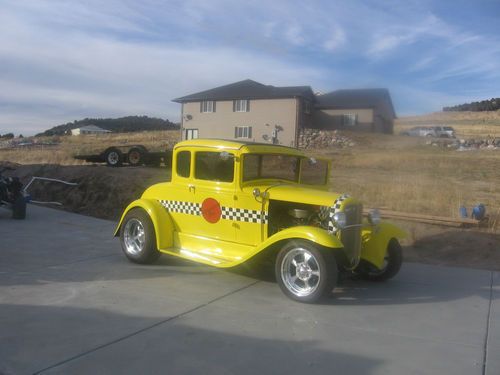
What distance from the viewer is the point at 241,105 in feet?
131

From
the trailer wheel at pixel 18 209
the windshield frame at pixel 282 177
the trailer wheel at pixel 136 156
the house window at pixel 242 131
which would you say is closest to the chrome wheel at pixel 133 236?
the windshield frame at pixel 282 177

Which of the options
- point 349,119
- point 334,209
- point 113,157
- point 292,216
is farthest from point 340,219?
point 349,119

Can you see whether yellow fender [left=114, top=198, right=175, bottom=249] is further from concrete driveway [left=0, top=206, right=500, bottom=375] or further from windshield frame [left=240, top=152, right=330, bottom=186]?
windshield frame [left=240, top=152, right=330, bottom=186]

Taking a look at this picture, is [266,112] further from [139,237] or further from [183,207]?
[183,207]

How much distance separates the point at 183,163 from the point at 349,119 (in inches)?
1329

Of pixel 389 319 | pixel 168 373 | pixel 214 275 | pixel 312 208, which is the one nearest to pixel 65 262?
pixel 214 275

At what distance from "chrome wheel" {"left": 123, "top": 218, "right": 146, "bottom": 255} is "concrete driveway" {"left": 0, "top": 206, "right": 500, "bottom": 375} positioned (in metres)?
0.22

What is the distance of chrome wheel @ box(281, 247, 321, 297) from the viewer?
573 centimetres

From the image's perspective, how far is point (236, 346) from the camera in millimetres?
4332

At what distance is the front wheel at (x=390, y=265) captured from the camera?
688 centimetres

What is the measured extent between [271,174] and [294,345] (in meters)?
3.05

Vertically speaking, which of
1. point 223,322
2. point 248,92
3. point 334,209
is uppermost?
point 248,92

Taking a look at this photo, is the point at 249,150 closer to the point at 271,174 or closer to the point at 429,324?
the point at 271,174

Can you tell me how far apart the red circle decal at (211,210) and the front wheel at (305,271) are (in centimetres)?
123
